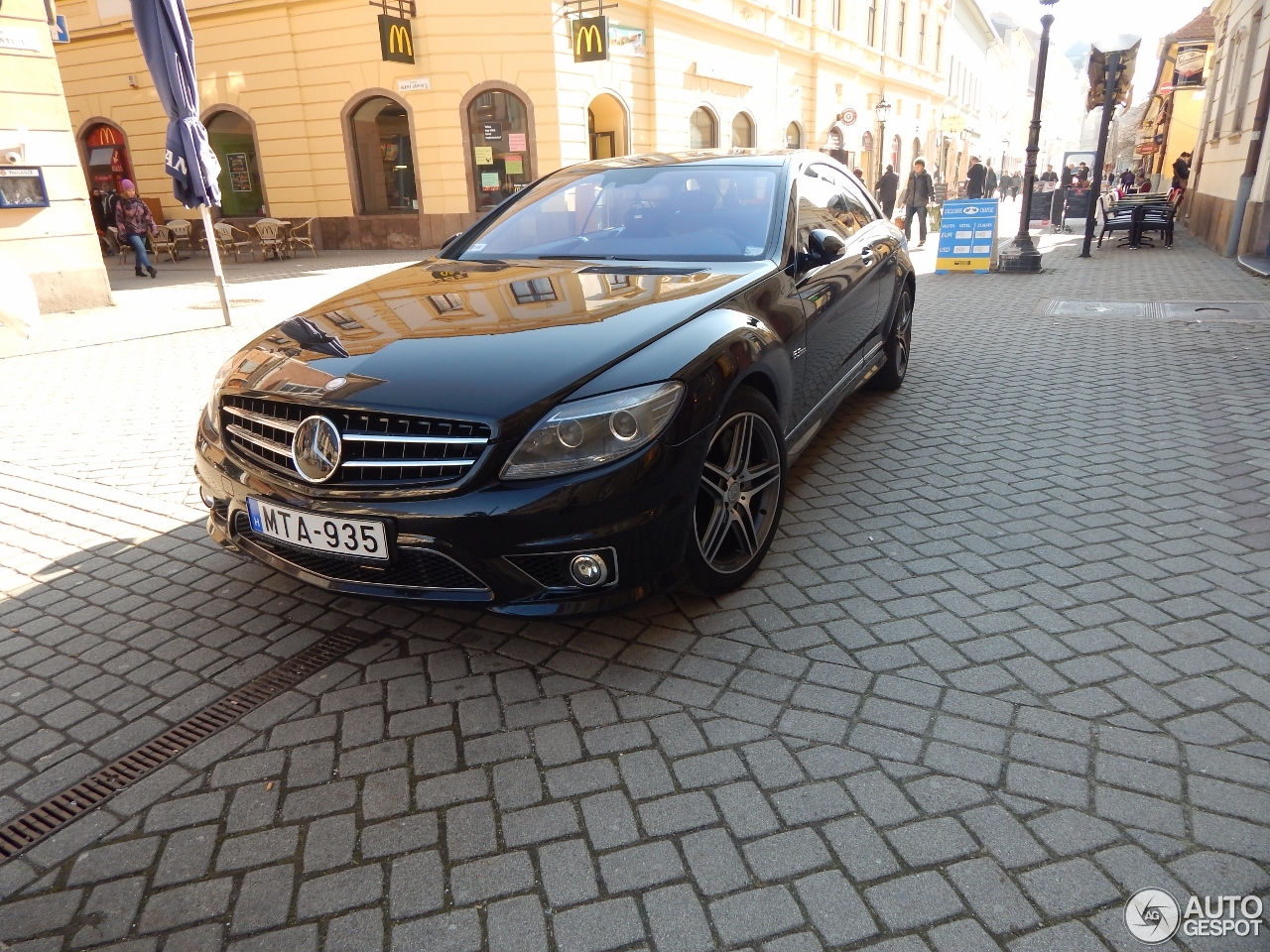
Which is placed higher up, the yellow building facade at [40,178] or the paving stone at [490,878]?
the yellow building facade at [40,178]

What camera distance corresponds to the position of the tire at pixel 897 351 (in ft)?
19.5

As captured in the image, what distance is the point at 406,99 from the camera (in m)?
18.3

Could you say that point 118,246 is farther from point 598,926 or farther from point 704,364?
point 598,926

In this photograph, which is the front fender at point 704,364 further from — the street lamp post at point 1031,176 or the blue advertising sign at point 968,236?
the street lamp post at point 1031,176

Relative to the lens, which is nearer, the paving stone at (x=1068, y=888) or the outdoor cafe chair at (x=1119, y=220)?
the paving stone at (x=1068, y=888)

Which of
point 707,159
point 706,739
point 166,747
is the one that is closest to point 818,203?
point 707,159

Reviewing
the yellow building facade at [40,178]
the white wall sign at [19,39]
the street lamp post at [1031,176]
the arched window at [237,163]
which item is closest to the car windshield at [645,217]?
the yellow building facade at [40,178]

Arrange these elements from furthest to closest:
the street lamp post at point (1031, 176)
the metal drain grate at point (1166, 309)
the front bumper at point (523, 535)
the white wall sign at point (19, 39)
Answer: the street lamp post at point (1031, 176)
the white wall sign at point (19, 39)
the metal drain grate at point (1166, 309)
the front bumper at point (523, 535)

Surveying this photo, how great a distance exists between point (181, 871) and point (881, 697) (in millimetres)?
1987

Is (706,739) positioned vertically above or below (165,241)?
below

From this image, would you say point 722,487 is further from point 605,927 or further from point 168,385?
point 168,385

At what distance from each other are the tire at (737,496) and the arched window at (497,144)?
53.3 ft

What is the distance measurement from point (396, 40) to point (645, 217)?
16.1m

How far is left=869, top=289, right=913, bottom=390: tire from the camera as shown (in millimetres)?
5934
